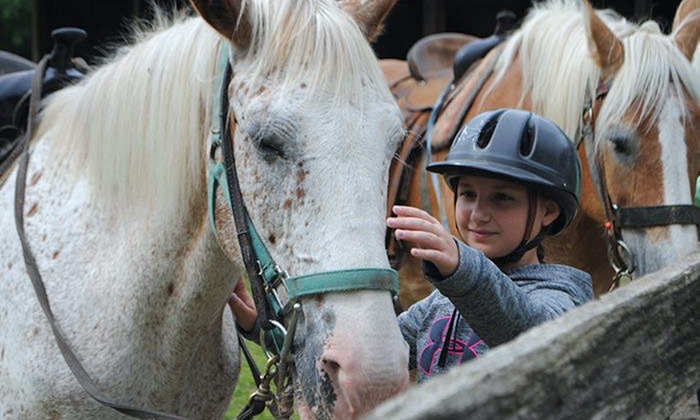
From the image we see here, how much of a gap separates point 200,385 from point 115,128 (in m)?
0.70

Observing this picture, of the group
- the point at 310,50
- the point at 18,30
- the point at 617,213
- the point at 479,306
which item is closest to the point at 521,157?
the point at 479,306

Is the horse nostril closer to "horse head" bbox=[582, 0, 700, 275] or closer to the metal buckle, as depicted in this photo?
the metal buckle

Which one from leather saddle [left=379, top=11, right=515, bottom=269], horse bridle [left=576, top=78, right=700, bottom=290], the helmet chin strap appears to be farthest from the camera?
leather saddle [left=379, top=11, right=515, bottom=269]

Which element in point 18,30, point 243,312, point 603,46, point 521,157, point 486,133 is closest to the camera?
point 521,157

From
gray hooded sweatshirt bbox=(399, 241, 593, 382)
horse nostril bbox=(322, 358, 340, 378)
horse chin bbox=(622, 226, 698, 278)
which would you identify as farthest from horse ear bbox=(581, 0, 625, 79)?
horse nostril bbox=(322, 358, 340, 378)

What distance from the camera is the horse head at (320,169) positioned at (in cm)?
153

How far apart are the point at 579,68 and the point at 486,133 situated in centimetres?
142

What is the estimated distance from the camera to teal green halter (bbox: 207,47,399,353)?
5.08ft

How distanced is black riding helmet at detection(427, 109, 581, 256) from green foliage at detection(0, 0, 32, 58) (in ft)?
46.3

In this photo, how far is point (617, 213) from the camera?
3037mm

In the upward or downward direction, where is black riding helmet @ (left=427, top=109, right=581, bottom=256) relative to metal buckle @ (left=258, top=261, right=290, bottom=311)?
upward

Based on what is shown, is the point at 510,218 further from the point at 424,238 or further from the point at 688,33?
the point at 688,33

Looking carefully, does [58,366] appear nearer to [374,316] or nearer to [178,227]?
[178,227]

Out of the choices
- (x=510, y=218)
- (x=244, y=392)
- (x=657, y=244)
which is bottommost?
(x=244, y=392)
